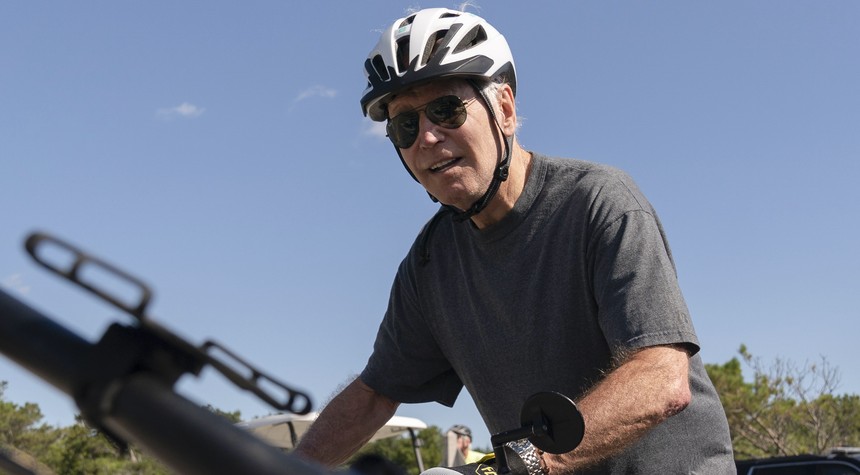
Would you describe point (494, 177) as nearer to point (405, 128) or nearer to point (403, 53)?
point (405, 128)

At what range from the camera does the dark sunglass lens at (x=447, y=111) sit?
144 inches

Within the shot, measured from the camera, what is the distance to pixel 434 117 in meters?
3.67

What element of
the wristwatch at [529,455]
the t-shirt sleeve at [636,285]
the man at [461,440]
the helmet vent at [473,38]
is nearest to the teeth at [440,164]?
the helmet vent at [473,38]

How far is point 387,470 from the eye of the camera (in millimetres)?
1089

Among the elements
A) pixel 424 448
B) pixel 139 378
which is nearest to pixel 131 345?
pixel 139 378

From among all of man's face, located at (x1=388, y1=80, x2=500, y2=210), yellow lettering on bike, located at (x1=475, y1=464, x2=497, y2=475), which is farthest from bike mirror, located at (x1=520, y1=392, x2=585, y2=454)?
man's face, located at (x1=388, y1=80, x2=500, y2=210)

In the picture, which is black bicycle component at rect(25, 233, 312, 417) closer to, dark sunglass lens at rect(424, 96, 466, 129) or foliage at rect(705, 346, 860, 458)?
dark sunglass lens at rect(424, 96, 466, 129)

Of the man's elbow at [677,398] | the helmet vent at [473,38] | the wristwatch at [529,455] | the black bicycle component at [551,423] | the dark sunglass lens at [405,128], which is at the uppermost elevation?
the helmet vent at [473,38]

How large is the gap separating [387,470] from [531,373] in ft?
8.17

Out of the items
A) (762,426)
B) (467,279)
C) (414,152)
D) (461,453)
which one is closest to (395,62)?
(414,152)

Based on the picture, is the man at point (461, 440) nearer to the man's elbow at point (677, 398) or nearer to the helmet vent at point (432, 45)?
the helmet vent at point (432, 45)

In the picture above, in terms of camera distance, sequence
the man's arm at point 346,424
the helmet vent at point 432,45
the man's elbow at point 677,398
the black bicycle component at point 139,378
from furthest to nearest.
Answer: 1. the man's arm at point 346,424
2. the helmet vent at point 432,45
3. the man's elbow at point 677,398
4. the black bicycle component at point 139,378

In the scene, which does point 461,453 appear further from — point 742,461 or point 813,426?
point 813,426

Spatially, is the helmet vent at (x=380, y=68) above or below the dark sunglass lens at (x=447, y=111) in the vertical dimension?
above
